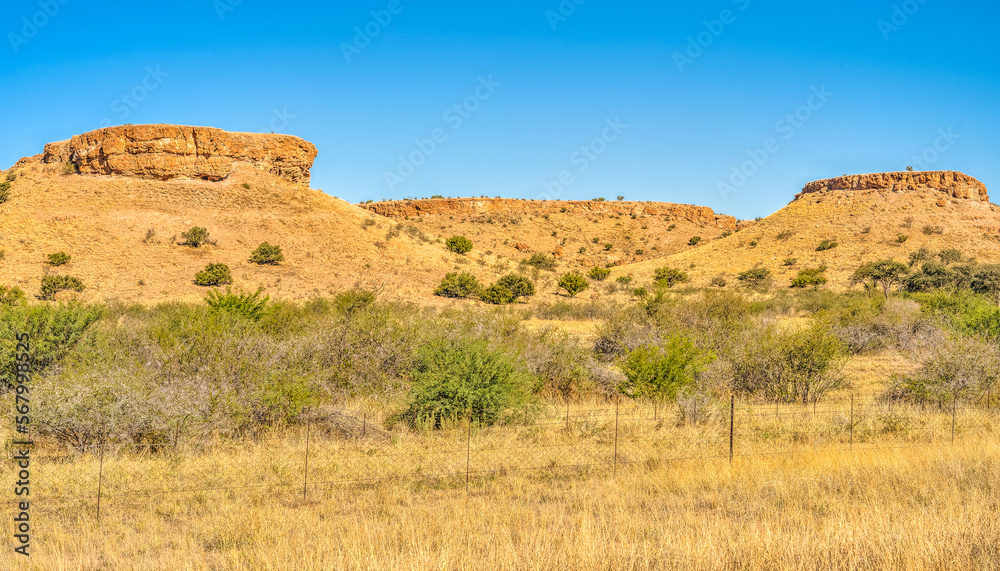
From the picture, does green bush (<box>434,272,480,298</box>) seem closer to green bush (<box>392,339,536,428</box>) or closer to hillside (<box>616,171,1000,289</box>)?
hillside (<box>616,171,1000,289</box>)

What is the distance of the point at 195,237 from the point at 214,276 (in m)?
8.65

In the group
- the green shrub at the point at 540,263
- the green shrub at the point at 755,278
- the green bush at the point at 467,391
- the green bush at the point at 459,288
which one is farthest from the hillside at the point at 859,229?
the green bush at the point at 467,391

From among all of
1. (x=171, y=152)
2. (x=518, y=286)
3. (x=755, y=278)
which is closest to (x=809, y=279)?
(x=755, y=278)

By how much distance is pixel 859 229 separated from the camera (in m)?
60.8

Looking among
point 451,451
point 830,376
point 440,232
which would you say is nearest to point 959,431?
point 830,376

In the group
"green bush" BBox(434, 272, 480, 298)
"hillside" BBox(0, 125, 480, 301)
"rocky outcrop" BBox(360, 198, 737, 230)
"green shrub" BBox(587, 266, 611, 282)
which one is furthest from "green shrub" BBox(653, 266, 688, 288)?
"rocky outcrop" BBox(360, 198, 737, 230)

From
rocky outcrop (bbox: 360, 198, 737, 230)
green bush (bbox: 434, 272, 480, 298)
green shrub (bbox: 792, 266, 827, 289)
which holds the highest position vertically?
rocky outcrop (bbox: 360, 198, 737, 230)

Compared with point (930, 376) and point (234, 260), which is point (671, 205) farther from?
point (930, 376)

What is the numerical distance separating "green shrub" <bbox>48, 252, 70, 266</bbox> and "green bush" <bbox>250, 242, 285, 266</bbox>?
431 inches

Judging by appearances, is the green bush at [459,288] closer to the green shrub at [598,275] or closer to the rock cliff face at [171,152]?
the green shrub at [598,275]

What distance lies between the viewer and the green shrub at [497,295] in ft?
123

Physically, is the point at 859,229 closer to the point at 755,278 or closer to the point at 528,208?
the point at 755,278

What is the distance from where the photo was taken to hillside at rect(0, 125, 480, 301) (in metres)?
38.8

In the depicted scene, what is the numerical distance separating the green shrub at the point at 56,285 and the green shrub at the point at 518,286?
24594 mm
